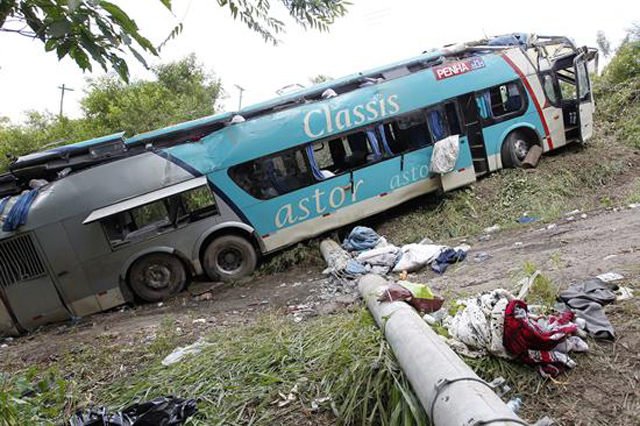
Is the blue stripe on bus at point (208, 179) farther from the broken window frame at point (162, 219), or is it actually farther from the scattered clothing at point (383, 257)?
the scattered clothing at point (383, 257)

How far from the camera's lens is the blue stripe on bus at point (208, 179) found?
6766 millimetres

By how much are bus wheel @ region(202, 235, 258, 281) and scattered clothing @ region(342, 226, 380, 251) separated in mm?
1738

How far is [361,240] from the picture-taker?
7.04m

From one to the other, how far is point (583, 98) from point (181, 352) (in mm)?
9675

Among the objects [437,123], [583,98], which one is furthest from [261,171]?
[583,98]

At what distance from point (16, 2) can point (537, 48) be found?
33.0ft

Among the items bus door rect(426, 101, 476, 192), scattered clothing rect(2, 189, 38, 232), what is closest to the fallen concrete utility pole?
bus door rect(426, 101, 476, 192)

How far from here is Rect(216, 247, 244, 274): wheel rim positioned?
7109 mm

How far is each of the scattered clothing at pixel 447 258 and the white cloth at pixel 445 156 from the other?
283 centimetres

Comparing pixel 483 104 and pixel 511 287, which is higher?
pixel 483 104

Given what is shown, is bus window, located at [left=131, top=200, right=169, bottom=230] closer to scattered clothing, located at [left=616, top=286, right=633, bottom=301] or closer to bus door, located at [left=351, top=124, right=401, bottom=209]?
bus door, located at [left=351, top=124, right=401, bottom=209]

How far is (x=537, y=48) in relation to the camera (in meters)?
8.89

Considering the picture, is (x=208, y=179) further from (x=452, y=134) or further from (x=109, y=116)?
(x=109, y=116)

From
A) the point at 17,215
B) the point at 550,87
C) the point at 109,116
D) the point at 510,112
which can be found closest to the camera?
the point at 17,215
